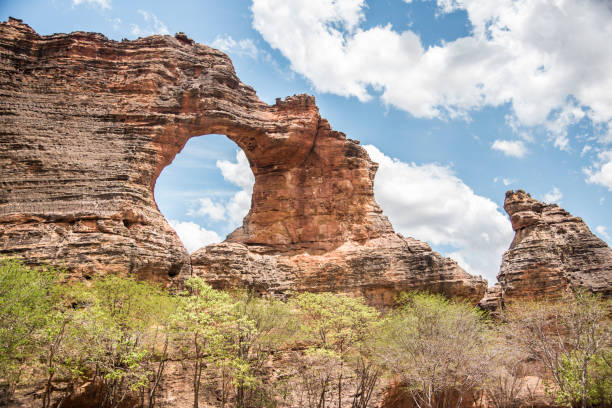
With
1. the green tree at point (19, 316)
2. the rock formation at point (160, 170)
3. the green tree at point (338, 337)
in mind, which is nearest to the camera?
the green tree at point (19, 316)

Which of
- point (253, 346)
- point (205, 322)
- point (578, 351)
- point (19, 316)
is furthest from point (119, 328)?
point (578, 351)

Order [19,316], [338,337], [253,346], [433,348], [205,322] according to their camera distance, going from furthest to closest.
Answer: [253,346] → [338,337] → [433,348] → [205,322] → [19,316]

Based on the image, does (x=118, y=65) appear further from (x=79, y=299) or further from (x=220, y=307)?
(x=220, y=307)

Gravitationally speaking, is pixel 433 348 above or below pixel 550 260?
below

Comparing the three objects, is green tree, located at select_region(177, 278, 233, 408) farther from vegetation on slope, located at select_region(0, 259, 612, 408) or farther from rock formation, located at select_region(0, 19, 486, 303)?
rock formation, located at select_region(0, 19, 486, 303)

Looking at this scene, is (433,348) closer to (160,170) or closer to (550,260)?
(550,260)

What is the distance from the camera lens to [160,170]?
3288cm

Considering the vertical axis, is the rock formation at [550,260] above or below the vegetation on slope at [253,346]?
above

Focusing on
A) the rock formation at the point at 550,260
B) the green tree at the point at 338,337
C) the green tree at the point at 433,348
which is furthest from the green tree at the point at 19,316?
the rock formation at the point at 550,260

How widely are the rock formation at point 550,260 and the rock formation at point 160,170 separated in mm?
7374

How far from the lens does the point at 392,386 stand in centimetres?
2962

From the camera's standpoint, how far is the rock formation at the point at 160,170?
88.5 feet

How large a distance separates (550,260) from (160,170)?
3390 cm

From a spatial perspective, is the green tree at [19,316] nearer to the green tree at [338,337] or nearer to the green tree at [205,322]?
the green tree at [205,322]
